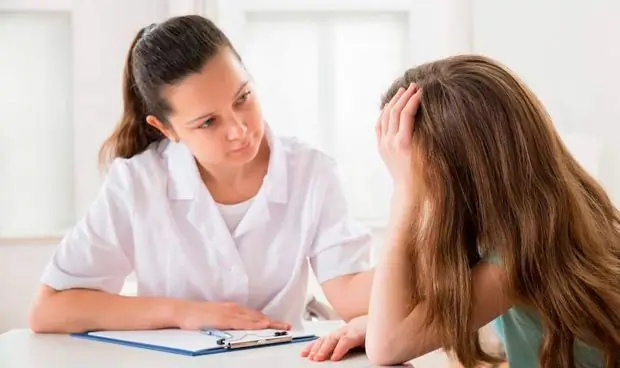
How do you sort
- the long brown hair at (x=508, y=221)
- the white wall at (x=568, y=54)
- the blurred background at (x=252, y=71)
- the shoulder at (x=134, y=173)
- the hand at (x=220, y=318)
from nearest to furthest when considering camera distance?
the long brown hair at (x=508, y=221) → the hand at (x=220, y=318) → the shoulder at (x=134, y=173) → the white wall at (x=568, y=54) → the blurred background at (x=252, y=71)

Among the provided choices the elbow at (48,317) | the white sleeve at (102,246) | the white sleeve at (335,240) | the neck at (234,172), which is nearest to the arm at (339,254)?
the white sleeve at (335,240)

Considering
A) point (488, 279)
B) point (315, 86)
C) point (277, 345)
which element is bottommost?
point (277, 345)

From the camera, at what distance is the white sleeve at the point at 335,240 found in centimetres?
168

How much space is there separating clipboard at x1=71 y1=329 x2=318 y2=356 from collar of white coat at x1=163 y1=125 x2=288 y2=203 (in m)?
0.29

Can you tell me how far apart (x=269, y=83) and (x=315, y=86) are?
15 cm

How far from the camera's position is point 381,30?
3129mm

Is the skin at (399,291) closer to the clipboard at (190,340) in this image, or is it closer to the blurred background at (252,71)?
the clipboard at (190,340)

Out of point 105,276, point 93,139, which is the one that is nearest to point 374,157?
point 93,139

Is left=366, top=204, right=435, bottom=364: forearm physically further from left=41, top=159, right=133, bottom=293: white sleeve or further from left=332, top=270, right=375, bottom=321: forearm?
left=41, top=159, right=133, bottom=293: white sleeve

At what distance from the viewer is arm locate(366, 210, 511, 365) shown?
123 centimetres

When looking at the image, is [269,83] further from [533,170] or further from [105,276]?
[533,170]

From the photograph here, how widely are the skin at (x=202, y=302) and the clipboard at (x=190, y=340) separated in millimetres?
31

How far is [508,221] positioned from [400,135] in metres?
0.18

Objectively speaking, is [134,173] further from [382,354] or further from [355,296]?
[382,354]
